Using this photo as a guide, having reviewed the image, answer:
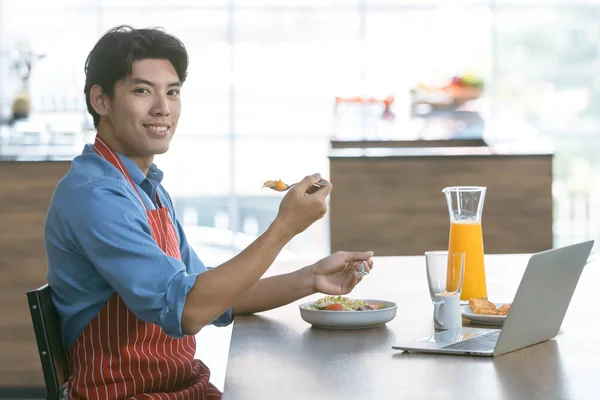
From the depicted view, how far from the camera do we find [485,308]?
1532 millimetres

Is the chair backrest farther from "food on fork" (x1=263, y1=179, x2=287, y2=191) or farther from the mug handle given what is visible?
the mug handle

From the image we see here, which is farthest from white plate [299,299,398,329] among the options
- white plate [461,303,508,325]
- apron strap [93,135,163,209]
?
apron strap [93,135,163,209]

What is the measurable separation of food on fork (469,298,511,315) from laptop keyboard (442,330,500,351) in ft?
0.38

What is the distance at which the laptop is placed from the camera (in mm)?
1252

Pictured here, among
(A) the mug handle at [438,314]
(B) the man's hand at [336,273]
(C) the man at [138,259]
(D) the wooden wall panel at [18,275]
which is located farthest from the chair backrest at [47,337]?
(D) the wooden wall panel at [18,275]

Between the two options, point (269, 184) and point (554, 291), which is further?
point (269, 184)

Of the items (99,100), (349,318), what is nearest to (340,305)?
(349,318)

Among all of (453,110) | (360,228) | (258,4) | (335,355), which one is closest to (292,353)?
(335,355)

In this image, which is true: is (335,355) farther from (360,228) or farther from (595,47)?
(595,47)

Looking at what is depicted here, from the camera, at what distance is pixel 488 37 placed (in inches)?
294

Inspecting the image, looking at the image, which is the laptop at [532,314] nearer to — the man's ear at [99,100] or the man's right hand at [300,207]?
the man's right hand at [300,207]

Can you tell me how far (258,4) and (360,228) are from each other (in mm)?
4233

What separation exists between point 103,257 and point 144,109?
304mm

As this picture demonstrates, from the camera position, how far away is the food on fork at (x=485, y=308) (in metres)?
1.52
